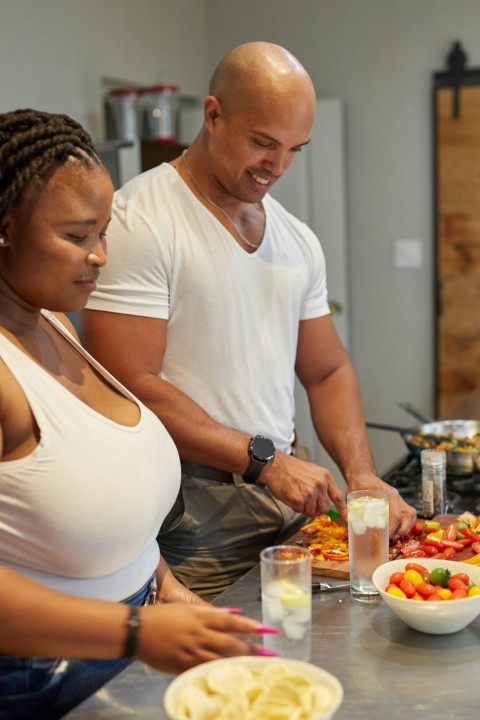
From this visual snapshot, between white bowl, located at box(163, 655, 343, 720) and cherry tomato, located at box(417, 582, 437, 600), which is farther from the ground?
white bowl, located at box(163, 655, 343, 720)

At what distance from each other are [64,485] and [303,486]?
0.65 metres

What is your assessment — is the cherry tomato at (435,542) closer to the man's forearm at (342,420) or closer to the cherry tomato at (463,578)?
the cherry tomato at (463,578)

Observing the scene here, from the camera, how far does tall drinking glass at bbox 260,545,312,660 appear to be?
4.05ft

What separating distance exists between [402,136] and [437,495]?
3079 millimetres

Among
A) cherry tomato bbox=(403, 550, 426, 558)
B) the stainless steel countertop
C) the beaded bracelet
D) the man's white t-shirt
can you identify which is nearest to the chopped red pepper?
cherry tomato bbox=(403, 550, 426, 558)

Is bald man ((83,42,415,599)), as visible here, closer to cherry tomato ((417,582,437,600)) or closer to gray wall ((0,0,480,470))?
cherry tomato ((417,582,437,600))

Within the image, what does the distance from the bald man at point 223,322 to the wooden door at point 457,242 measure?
2699mm

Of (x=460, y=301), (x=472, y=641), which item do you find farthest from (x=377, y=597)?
(x=460, y=301)


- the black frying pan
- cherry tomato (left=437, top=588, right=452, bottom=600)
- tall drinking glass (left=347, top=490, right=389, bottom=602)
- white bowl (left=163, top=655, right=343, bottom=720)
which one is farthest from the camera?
the black frying pan

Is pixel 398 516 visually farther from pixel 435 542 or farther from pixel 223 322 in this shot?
pixel 223 322

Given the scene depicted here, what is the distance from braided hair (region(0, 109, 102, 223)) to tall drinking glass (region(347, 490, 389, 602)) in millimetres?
714

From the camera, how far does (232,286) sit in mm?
1967

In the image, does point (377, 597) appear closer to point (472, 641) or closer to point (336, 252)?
point (472, 641)

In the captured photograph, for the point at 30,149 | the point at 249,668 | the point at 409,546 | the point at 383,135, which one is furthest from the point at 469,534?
the point at 383,135
